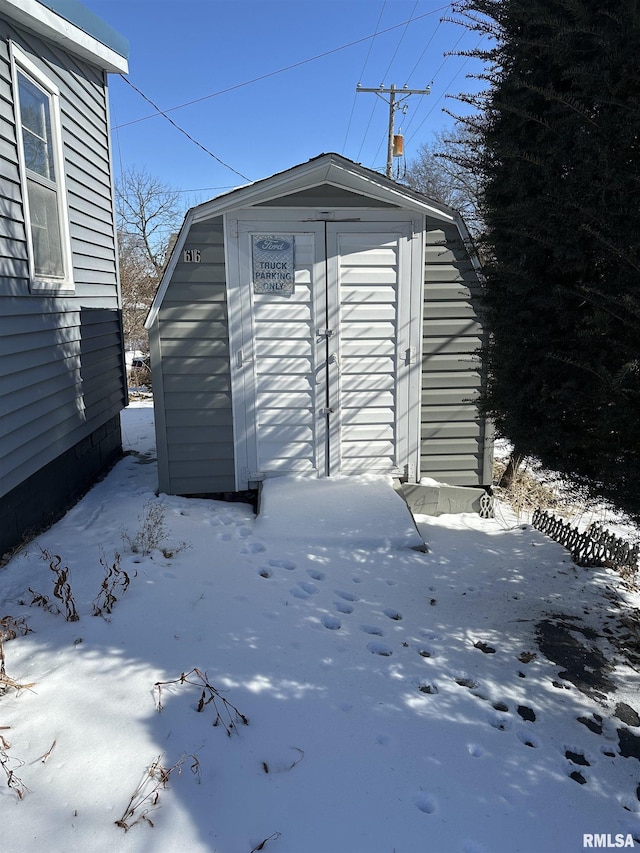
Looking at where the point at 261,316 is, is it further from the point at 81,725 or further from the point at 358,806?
the point at 358,806

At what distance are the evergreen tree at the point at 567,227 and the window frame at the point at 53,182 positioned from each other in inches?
130

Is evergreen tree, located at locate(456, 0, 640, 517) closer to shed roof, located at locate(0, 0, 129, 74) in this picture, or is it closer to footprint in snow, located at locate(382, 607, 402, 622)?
footprint in snow, located at locate(382, 607, 402, 622)

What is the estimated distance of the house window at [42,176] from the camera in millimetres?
4477

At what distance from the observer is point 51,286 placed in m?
4.84

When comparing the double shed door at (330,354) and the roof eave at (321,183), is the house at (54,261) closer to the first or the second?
the roof eave at (321,183)

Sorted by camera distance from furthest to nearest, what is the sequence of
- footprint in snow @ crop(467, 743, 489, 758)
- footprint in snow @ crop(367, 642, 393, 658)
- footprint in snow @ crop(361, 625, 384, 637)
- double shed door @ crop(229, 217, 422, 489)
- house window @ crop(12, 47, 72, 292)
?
double shed door @ crop(229, 217, 422, 489) < house window @ crop(12, 47, 72, 292) < footprint in snow @ crop(361, 625, 384, 637) < footprint in snow @ crop(367, 642, 393, 658) < footprint in snow @ crop(467, 743, 489, 758)

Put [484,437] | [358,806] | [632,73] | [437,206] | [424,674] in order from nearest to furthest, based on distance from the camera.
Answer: [358,806]
[632,73]
[424,674]
[437,206]
[484,437]

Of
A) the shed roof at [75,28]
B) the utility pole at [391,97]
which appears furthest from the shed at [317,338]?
the utility pole at [391,97]

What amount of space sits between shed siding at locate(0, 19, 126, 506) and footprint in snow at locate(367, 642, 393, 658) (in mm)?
2672

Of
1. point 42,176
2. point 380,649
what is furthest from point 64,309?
point 380,649

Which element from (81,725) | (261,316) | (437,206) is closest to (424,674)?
(81,725)

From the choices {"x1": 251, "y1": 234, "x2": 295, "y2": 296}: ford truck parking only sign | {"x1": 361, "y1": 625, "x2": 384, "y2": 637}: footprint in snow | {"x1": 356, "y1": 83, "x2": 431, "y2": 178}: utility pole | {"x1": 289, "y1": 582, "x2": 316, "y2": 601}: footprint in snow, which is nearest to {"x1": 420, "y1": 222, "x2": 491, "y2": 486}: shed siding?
{"x1": 251, "y1": 234, "x2": 295, "y2": 296}: ford truck parking only sign

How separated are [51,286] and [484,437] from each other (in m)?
4.38

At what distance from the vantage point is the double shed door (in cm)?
532
